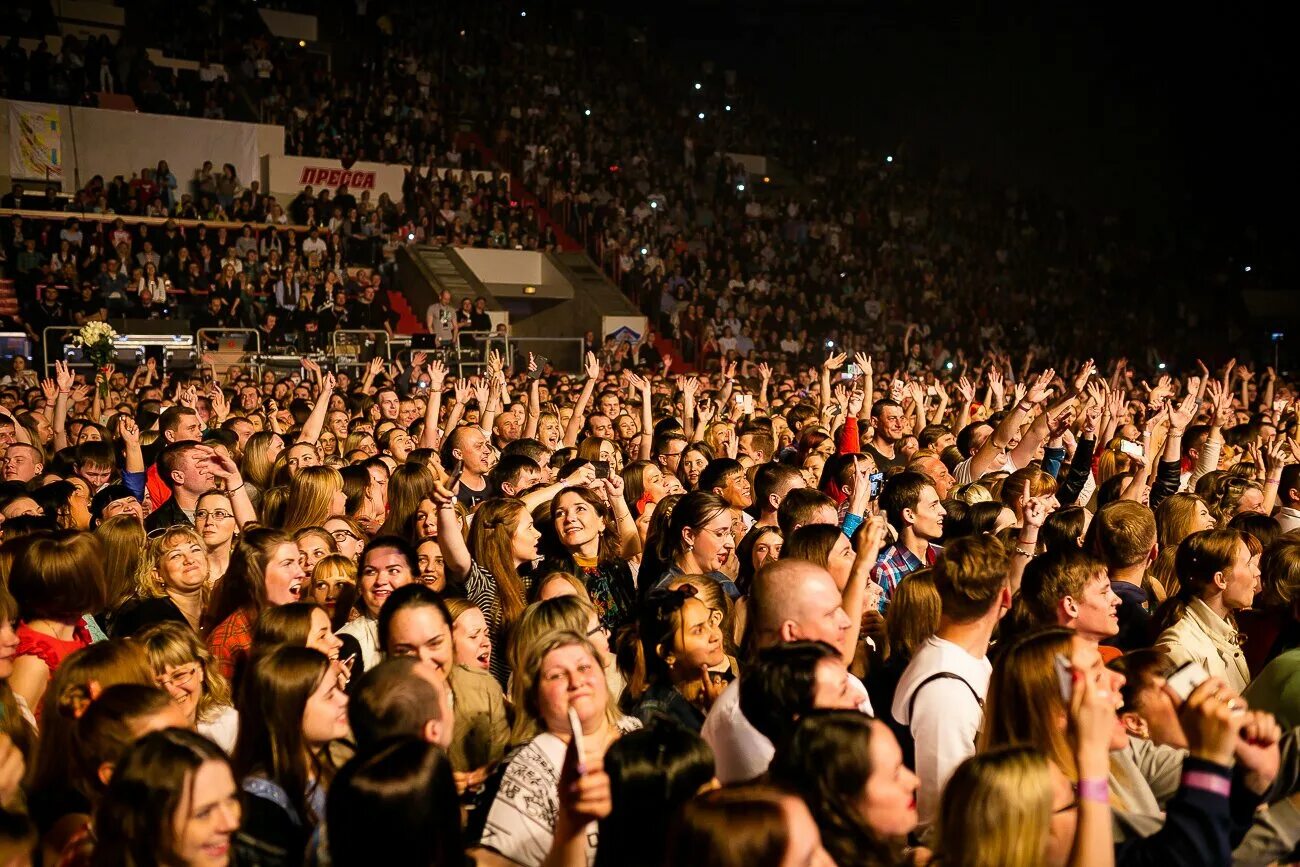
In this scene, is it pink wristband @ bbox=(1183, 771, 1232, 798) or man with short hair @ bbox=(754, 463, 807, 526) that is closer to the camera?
pink wristband @ bbox=(1183, 771, 1232, 798)

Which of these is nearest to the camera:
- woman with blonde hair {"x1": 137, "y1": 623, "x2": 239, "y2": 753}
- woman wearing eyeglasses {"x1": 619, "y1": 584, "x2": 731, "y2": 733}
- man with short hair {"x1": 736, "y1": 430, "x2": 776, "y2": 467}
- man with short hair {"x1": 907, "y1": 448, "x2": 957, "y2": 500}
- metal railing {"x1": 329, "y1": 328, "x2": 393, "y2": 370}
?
woman with blonde hair {"x1": 137, "y1": 623, "x2": 239, "y2": 753}

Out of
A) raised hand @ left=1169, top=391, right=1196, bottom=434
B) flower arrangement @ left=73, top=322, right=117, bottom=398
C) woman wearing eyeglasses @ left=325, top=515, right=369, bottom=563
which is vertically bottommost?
woman wearing eyeglasses @ left=325, top=515, right=369, bottom=563

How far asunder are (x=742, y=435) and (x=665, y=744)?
5.97 meters

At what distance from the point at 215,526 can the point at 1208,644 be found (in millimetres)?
4084

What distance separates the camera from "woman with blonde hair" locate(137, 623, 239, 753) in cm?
334

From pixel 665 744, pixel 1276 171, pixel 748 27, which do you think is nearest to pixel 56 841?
pixel 665 744

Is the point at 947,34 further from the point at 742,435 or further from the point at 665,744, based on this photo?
the point at 665,744

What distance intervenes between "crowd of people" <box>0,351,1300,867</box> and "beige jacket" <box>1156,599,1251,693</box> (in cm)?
1

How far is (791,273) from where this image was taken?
24938 millimetres

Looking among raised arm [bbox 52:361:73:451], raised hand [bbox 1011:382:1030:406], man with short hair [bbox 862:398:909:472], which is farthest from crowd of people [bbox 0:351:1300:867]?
raised arm [bbox 52:361:73:451]

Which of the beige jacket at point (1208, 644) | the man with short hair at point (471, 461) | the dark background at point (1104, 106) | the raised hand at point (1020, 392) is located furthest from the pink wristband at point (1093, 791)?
the dark background at point (1104, 106)

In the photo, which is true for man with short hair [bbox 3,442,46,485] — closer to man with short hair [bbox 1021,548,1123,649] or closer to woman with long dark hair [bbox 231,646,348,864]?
woman with long dark hair [bbox 231,646,348,864]

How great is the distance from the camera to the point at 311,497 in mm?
5500

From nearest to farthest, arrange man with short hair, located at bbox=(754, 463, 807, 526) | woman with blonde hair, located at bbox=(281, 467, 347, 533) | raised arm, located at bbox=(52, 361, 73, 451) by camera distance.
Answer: woman with blonde hair, located at bbox=(281, 467, 347, 533) → man with short hair, located at bbox=(754, 463, 807, 526) → raised arm, located at bbox=(52, 361, 73, 451)
